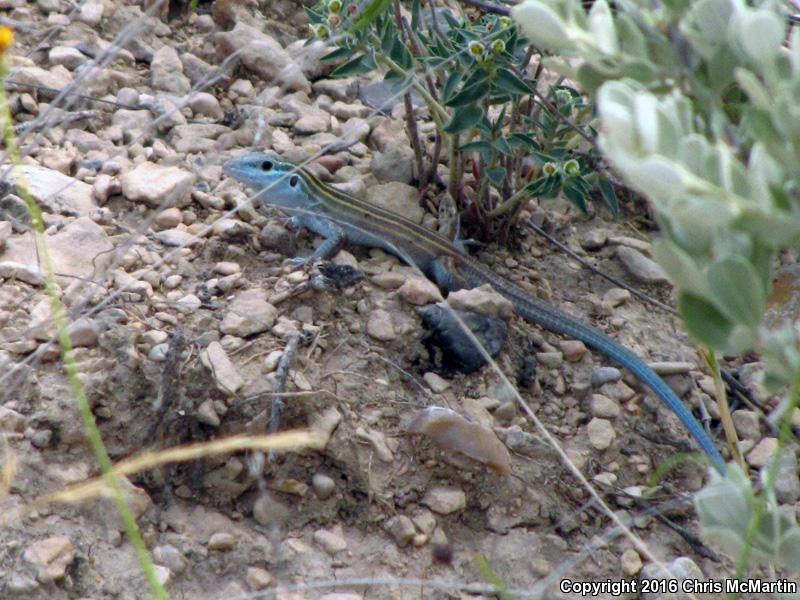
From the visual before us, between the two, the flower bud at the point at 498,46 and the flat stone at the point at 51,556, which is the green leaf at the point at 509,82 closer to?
the flower bud at the point at 498,46

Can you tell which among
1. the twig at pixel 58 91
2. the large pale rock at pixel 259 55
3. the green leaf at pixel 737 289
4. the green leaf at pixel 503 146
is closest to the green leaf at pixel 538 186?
the green leaf at pixel 503 146

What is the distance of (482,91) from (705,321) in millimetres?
1803

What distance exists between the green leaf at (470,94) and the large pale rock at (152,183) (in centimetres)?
93

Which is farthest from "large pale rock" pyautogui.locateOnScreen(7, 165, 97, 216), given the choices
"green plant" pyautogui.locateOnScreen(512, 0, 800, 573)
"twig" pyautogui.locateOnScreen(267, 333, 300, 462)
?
"green plant" pyautogui.locateOnScreen(512, 0, 800, 573)

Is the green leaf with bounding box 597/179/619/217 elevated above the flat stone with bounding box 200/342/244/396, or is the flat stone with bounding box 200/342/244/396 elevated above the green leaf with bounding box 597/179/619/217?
the green leaf with bounding box 597/179/619/217

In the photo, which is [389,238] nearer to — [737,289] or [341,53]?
[341,53]

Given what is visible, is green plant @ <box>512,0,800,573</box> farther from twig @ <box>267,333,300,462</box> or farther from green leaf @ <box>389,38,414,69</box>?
green leaf @ <box>389,38,414,69</box>

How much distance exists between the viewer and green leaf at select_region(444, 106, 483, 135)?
9.99 feet

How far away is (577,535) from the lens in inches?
106

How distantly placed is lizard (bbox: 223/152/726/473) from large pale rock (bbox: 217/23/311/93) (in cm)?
55

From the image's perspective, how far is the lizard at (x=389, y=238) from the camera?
333 centimetres

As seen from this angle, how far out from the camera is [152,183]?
3.36m

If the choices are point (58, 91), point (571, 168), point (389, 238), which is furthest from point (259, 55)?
point (571, 168)

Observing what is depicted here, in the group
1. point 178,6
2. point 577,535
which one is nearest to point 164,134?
point 178,6
